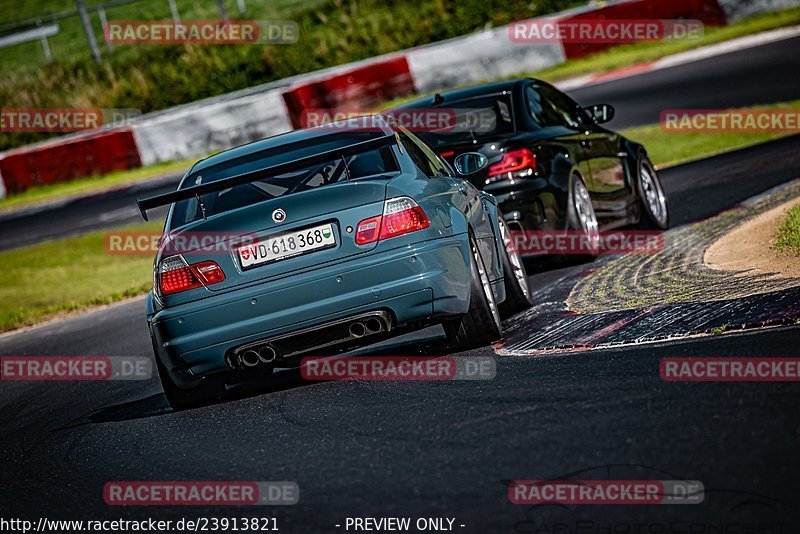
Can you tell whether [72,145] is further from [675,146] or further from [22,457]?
[22,457]

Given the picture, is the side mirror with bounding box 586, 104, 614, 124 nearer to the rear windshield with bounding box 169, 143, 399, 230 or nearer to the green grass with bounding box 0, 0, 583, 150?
the rear windshield with bounding box 169, 143, 399, 230

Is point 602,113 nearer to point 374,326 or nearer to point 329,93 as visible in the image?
point 374,326

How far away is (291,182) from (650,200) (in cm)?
497

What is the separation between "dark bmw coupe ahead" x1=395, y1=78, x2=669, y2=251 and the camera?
9656 mm

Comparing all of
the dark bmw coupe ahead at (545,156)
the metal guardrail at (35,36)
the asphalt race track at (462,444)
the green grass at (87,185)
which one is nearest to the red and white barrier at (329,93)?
the green grass at (87,185)

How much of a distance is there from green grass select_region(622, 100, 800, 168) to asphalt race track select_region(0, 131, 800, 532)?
896 centimetres

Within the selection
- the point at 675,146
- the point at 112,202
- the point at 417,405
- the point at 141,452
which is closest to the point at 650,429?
the point at 417,405

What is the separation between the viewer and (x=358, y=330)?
6.70 m

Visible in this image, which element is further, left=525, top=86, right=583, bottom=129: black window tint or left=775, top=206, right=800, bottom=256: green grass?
left=525, top=86, right=583, bottom=129: black window tint

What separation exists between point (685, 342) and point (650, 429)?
1492mm

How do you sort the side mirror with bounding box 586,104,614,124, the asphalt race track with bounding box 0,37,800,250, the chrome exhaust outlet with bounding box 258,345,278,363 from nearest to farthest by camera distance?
the chrome exhaust outlet with bounding box 258,345,278,363 < the side mirror with bounding box 586,104,614,124 < the asphalt race track with bounding box 0,37,800,250

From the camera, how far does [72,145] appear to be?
88.4 ft

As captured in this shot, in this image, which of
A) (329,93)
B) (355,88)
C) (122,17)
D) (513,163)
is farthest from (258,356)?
(122,17)

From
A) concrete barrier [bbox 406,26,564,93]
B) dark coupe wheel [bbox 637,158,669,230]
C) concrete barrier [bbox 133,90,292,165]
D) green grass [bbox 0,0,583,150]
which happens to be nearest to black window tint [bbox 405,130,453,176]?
dark coupe wheel [bbox 637,158,669,230]
